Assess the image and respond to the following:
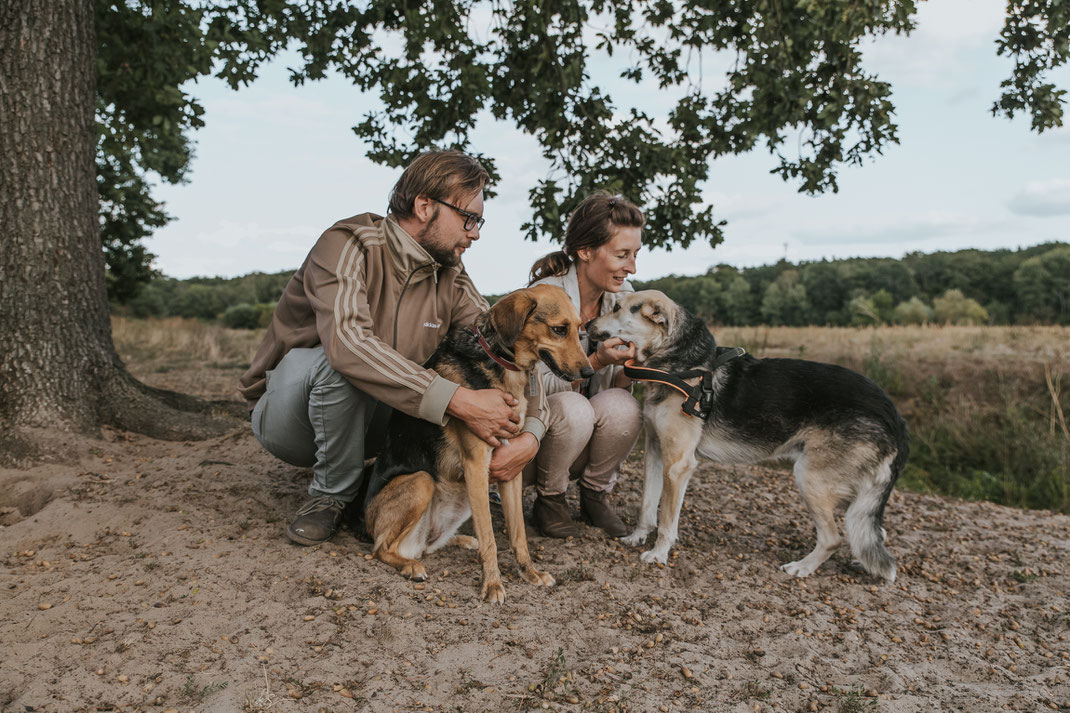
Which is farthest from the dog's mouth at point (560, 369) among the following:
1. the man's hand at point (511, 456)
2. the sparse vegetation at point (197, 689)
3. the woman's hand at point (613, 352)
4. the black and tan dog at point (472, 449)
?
the sparse vegetation at point (197, 689)

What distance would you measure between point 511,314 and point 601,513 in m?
1.76

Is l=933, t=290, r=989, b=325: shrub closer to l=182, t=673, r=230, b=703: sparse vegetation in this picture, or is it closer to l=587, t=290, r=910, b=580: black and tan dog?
l=587, t=290, r=910, b=580: black and tan dog

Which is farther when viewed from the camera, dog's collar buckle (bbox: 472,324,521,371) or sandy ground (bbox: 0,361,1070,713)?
dog's collar buckle (bbox: 472,324,521,371)

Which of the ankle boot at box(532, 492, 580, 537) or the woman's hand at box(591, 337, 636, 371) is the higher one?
the woman's hand at box(591, 337, 636, 371)

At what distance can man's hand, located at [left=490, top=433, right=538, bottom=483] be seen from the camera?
143 inches

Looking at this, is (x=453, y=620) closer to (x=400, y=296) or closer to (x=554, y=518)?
(x=554, y=518)

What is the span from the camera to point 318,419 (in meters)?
3.71

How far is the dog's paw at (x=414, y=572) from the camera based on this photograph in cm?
356

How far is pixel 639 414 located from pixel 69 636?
10.4ft

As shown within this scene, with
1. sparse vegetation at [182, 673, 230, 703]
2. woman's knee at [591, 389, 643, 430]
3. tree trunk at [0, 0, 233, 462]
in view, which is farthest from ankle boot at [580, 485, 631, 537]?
tree trunk at [0, 0, 233, 462]

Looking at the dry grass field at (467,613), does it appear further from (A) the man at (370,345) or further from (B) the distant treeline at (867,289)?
(B) the distant treeline at (867,289)

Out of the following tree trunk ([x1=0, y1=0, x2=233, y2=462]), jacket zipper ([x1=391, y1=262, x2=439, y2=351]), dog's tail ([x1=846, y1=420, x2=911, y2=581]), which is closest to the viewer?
jacket zipper ([x1=391, y1=262, x2=439, y2=351])

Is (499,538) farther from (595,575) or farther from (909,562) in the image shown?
(909,562)

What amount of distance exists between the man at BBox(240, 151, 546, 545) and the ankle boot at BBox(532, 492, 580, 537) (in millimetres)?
702
